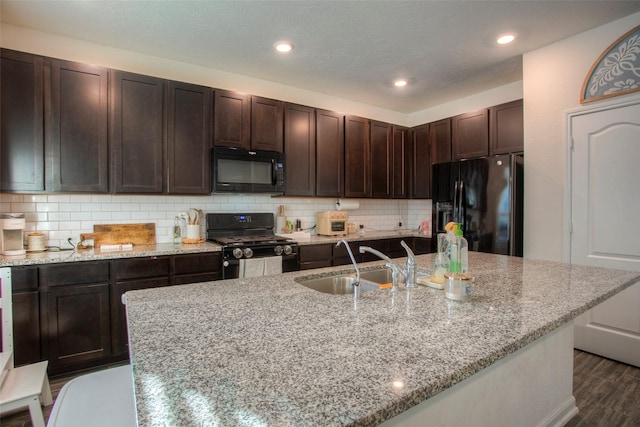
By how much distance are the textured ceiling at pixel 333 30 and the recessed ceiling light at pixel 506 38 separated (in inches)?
2.2

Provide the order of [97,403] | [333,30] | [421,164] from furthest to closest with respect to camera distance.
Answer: [421,164] → [333,30] → [97,403]

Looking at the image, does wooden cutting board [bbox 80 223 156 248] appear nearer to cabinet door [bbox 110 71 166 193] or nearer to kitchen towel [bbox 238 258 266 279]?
cabinet door [bbox 110 71 166 193]

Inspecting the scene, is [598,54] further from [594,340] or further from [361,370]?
[361,370]

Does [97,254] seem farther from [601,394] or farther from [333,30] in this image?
[601,394]

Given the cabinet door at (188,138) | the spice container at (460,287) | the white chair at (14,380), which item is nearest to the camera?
the spice container at (460,287)

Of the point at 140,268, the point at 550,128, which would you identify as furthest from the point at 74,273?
the point at 550,128

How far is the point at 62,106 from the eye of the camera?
98.4 inches

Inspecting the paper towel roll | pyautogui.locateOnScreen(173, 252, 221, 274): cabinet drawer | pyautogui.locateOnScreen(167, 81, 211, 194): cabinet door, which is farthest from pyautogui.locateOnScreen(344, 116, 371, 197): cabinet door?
pyautogui.locateOnScreen(173, 252, 221, 274): cabinet drawer

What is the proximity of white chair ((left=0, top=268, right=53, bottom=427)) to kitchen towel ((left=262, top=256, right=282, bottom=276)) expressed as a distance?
5.37 feet

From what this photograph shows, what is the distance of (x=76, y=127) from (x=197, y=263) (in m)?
1.42

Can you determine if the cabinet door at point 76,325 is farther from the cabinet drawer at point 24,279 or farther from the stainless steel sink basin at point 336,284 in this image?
the stainless steel sink basin at point 336,284

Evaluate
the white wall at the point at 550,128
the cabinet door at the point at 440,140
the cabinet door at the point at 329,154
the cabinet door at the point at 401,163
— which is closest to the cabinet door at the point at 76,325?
the cabinet door at the point at 329,154

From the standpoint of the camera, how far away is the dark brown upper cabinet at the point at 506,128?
3348mm

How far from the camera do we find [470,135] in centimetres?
381
